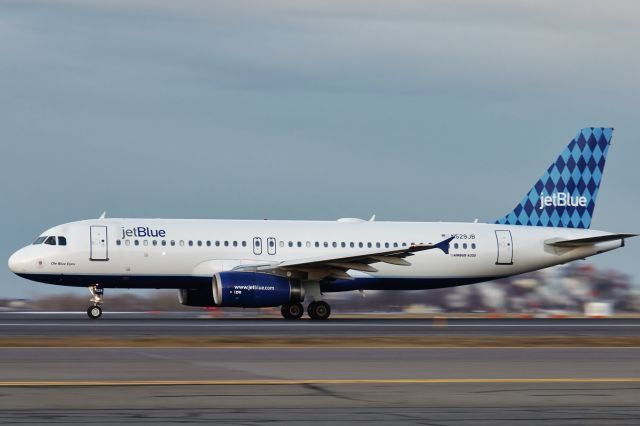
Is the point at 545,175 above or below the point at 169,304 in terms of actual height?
above

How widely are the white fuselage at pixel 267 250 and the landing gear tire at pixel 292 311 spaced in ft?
5.45

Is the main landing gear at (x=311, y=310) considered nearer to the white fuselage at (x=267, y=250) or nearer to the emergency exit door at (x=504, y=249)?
the white fuselage at (x=267, y=250)

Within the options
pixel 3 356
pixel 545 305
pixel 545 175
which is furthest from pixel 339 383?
pixel 545 305

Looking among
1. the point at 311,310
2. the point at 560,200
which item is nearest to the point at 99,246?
the point at 311,310

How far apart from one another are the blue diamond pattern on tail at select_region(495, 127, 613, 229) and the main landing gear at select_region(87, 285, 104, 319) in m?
15.7

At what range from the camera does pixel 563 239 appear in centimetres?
4612

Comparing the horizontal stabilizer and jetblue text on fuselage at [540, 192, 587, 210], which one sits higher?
jetblue text on fuselage at [540, 192, 587, 210]

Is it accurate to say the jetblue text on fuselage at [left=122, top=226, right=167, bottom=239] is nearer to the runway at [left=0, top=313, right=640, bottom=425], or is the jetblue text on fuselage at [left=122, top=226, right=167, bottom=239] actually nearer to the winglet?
the winglet

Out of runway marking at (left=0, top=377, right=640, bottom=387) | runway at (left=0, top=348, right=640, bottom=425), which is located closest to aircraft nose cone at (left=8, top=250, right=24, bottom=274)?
runway at (left=0, top=348, right=640, bottom=425)

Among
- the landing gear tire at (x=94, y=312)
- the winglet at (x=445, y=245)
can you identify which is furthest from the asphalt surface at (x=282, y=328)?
the winglet at (x=445, y=245)

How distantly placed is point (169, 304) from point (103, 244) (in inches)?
551

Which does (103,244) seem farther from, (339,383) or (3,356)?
(339,383)

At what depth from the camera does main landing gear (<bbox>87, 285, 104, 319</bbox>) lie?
132ft

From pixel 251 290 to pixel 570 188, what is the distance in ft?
49.4
